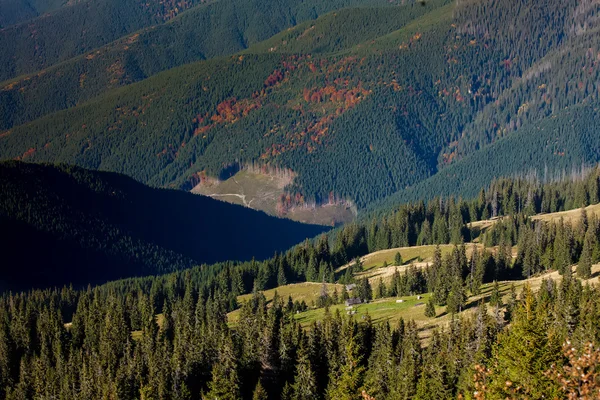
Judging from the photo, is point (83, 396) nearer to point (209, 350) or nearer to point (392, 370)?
point (209, 350)

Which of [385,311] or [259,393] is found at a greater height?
[385,311]

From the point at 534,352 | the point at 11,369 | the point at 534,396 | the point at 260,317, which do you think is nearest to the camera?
the point at 534,396

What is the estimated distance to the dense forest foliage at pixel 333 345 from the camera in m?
93.2

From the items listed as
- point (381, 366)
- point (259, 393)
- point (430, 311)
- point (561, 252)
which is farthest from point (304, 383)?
point (561, 252)


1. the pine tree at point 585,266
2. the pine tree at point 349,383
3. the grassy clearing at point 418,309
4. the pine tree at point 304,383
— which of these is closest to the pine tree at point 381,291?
the grassy clearing at point 418,309

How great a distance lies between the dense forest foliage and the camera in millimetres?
93250

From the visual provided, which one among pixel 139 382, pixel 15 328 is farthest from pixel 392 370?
pixel 15 328

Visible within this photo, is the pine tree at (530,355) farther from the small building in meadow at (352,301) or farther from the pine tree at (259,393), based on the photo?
the small building in meadow at (352,301)

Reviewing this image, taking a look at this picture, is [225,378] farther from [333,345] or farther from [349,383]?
[349,383]

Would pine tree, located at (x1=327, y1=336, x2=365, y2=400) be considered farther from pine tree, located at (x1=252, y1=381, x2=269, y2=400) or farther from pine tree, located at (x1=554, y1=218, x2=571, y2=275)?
Result: pine tree, located at (x1=554, y1=218, x2=571, y2=275)

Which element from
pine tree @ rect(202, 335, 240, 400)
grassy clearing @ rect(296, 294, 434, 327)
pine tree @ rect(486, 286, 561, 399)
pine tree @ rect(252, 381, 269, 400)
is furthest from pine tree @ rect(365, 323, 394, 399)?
pine tree @ rect(486, 286, 561, 399)

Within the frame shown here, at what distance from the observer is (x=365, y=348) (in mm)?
123688

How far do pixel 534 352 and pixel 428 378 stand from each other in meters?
38.8

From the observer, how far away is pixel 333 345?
12150cm
